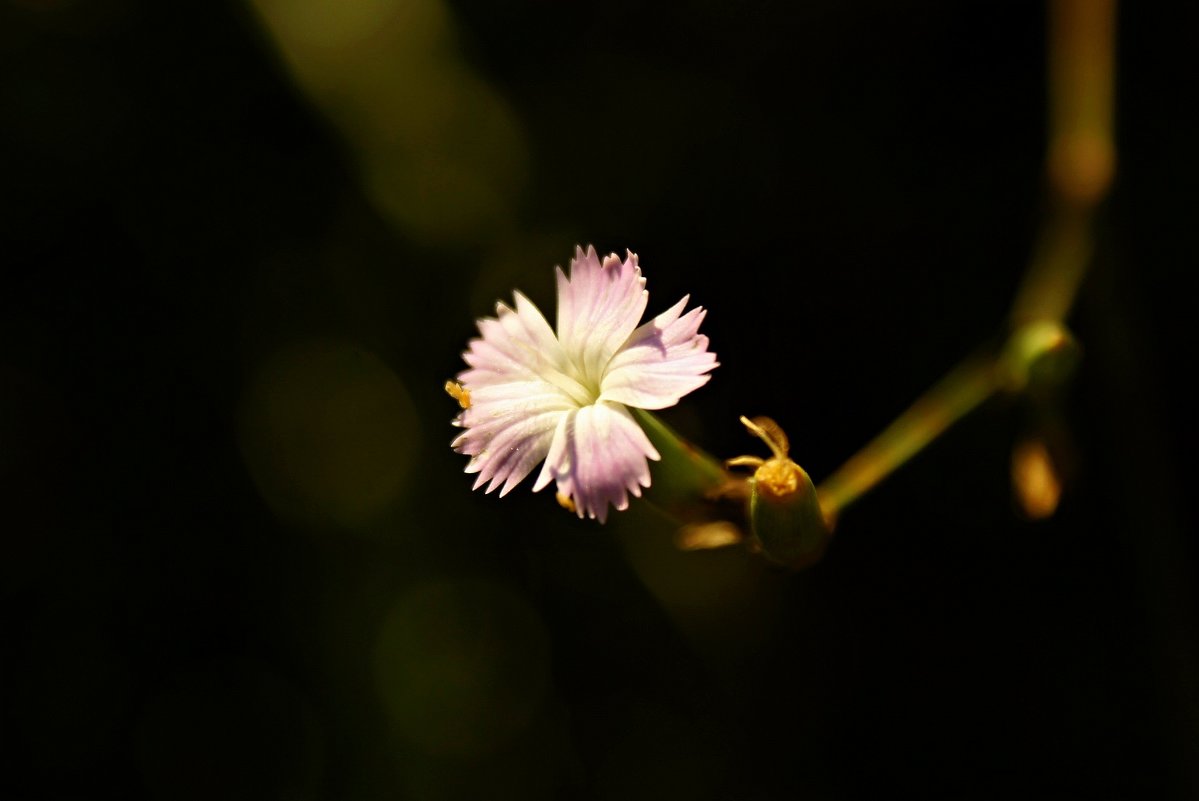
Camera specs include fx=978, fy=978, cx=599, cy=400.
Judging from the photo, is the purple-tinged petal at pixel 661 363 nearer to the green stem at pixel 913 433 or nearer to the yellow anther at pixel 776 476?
the yellow anther at pixel 776 476

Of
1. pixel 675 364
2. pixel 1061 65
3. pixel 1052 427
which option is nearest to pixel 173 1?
pixel 675 364

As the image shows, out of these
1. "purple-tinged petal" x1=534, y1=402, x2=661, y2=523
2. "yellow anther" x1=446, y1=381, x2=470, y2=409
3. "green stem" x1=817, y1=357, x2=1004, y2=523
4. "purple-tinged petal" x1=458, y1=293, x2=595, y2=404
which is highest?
"green stem" x1=817, y1=357, x2=1004, y2=523

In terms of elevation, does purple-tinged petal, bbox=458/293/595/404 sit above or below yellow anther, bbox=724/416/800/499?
above

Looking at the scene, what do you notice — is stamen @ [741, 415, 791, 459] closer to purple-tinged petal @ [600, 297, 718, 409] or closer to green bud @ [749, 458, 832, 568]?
green bud @ [749, 458, 832, 568]

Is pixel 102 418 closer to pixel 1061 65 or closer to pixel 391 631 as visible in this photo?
pixel 391 631

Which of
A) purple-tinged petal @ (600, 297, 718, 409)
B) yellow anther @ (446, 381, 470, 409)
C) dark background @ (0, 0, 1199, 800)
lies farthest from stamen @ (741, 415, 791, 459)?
dark background @ (0, 0, 1199, 800)

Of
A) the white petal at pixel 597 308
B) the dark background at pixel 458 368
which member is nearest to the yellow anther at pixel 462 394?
the white petal at pixel 597 308

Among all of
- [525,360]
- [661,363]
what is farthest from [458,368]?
[661,363]
